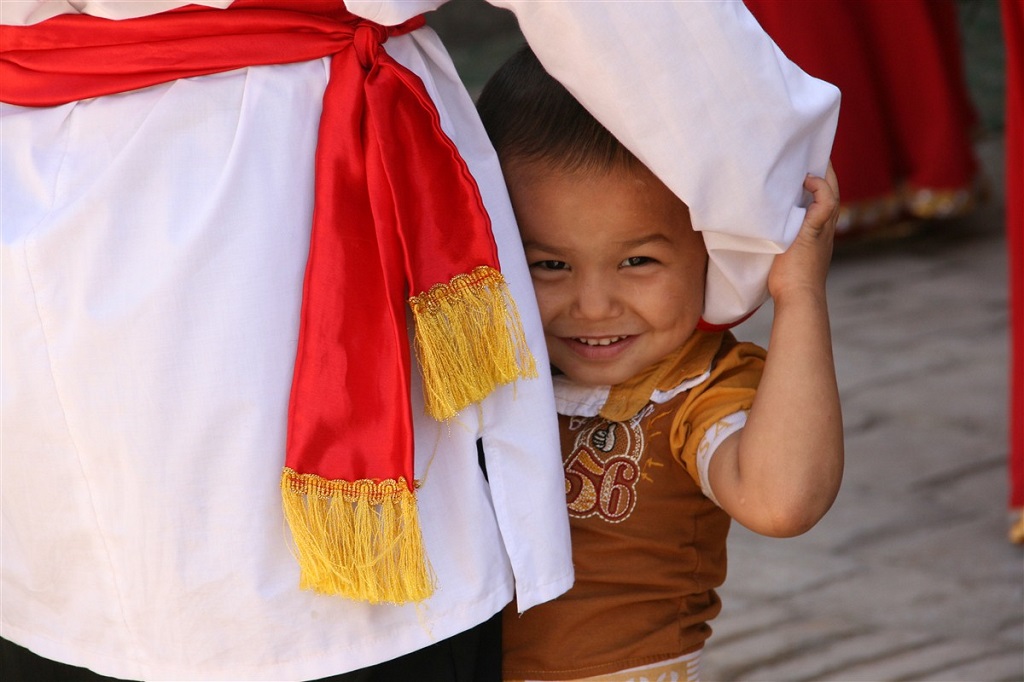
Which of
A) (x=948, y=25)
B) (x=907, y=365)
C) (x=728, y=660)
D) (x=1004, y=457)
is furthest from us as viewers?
(x=948, y=25)

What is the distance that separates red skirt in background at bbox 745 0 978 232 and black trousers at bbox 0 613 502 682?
10.6 ft

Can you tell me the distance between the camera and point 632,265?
143cm

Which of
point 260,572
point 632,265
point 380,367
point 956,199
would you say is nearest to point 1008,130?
point 632,265

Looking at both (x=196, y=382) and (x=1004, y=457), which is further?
(x=1004, y=457)

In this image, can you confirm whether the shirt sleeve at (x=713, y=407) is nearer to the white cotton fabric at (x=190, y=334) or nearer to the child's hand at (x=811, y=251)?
the child's hand at (x=811, y=251)

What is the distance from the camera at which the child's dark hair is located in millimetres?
1389

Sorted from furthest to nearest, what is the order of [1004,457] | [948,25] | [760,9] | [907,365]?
[948,25] < [907,365] < [1004,457] < [760,9]

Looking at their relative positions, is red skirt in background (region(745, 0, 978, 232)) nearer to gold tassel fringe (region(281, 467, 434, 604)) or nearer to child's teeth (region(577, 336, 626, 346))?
child's teeth (region(577, 336, 626, 346))

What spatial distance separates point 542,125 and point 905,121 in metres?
3.47

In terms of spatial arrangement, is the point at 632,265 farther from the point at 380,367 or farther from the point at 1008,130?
the point at 1008,130

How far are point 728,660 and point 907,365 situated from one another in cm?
170

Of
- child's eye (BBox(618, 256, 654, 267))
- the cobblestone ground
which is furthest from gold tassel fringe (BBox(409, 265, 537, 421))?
the cobblestone ground

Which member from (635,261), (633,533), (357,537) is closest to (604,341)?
(635,261)

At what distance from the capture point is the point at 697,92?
110 cm
